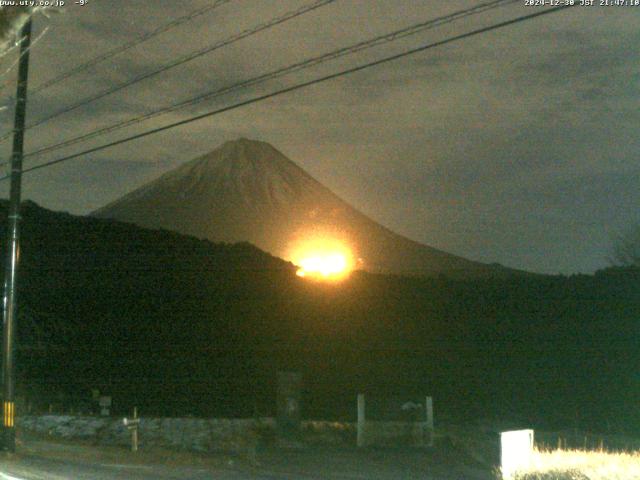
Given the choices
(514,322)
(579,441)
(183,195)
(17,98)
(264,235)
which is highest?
(183,195)

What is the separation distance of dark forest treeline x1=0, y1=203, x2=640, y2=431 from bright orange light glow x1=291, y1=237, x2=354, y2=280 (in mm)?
1526

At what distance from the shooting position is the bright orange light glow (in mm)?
65250

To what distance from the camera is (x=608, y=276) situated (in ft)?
165

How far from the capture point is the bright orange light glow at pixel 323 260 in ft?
214

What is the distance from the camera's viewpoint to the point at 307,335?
59.3m

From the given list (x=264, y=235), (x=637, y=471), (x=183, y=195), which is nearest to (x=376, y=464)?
(x=637, y=471)

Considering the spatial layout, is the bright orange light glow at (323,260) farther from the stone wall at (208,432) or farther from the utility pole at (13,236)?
the utility pole at (13,236)

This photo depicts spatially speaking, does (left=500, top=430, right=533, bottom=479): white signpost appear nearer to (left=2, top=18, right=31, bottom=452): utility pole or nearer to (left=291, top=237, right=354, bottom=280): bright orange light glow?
(left=2, top=18, right=31, bottom=452): utility pole

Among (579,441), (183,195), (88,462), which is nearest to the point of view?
(88,462)

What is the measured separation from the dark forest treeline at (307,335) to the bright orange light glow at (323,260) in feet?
5.01

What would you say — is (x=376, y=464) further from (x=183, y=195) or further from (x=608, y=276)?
(x=183, y=195)

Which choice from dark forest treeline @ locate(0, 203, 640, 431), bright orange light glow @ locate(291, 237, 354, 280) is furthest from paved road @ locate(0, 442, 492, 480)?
Result: bright orange light glow @ locate(291, 237, 354, 280)

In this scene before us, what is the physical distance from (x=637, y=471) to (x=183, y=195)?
12111 cm

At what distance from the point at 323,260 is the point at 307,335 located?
14.8 metres
